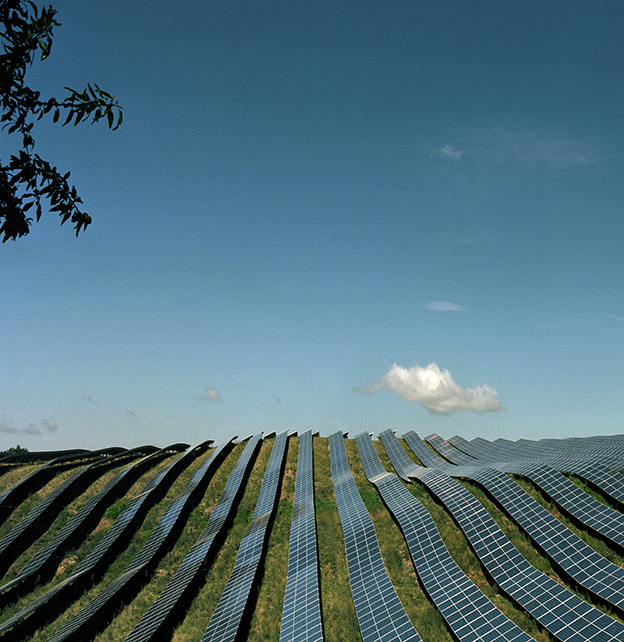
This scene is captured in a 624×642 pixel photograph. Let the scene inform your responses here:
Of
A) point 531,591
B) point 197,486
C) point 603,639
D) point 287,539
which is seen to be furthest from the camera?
point 197,486

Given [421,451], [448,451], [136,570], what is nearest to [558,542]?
[136,570]

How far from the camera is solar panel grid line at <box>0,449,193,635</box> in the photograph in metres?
40.7

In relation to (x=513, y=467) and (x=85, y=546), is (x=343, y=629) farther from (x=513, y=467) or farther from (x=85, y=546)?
(x=85, y=546)

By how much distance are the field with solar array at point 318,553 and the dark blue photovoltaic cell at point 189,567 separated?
0.75ft

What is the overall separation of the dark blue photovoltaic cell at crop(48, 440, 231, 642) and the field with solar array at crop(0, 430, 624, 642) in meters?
0.22

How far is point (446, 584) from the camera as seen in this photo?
3341 cm

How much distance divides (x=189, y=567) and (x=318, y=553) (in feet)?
42.9

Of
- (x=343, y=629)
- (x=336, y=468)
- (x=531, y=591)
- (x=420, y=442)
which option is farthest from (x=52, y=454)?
(x=531, y=591)

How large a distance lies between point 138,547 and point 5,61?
5442cm

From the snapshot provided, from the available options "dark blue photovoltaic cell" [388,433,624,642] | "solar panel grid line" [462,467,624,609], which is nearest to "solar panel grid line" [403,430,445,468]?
"solar panel grid line" [462,467,624,609]

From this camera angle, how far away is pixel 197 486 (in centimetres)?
6488

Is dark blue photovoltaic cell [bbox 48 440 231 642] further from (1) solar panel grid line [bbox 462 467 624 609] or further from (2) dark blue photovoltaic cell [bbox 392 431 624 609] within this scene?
(1) solar panel grid line [bbox 462 467 624 609]

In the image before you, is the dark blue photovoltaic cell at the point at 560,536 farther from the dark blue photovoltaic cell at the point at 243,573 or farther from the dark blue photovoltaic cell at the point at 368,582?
the dark blue photovoltaic cell at the point at 243,573

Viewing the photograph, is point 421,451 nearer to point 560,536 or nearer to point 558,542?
point 560,536
